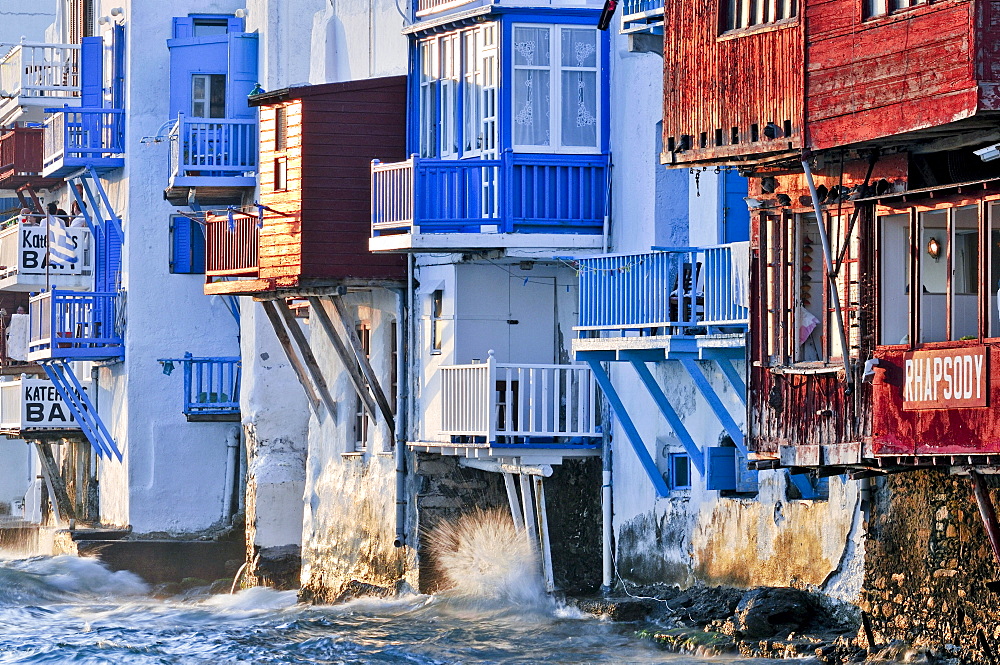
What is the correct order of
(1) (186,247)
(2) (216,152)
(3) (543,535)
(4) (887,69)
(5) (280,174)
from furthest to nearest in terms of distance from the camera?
(1) (186,247)
(2) (216,152)
(5) (280,174)
(3) (543,535)
(4) (887,69)

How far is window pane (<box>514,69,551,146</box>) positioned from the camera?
27.8 m

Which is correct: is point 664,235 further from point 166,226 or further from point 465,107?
point 166,226

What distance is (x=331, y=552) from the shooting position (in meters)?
33.0

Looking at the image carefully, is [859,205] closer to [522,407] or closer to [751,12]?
[751,12]

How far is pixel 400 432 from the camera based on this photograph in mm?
30375

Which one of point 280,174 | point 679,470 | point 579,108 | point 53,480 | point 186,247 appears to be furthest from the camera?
point 53,480

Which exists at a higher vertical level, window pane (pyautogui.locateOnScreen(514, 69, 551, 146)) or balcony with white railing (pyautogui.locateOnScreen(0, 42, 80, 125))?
balcony with white railing (pyautogui.locateOnScreen(0, 42, 80, 125))

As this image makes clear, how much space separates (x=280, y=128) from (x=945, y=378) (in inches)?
580

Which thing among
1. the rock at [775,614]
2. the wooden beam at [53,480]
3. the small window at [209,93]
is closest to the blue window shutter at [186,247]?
the small window at [209,93]

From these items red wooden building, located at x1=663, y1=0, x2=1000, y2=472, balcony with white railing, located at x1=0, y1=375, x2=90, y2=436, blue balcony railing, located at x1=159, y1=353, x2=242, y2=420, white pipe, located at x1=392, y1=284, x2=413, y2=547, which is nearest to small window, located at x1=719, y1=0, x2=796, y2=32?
red wooden building, located at x1=663, y1=0, x2=1000, y2=472

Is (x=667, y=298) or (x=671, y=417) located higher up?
(x=667, y=298)

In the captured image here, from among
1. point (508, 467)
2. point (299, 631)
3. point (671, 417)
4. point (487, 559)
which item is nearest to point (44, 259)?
point (299, 631)

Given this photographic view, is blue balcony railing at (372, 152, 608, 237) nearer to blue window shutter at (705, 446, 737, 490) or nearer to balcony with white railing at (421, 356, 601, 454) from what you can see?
balcony with white railing at (421, 356, 601, 454)

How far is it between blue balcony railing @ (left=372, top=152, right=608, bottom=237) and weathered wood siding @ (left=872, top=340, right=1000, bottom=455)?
8.73 m
